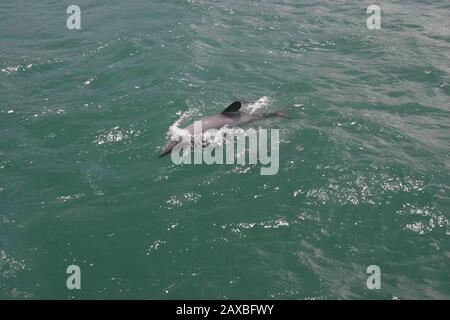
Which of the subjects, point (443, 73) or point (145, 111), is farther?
point (443, 73)

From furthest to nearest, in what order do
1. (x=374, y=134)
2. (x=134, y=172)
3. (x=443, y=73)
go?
(x=443, y=73), (x=374, y=134), (x=134, y=172)

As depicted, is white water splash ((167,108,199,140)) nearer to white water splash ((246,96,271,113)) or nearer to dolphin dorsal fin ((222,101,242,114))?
dolphin dorsal fin ((222,101,242,114))

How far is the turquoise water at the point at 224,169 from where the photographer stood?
9617 mm

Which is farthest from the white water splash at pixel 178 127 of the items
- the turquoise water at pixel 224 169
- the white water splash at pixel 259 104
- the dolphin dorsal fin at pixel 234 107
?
the white water splash at pixel 259 104

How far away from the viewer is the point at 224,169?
1266 cm

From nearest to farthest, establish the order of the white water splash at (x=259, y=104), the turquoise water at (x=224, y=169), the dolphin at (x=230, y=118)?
the turquoise water at (x=224, y=169)
the dolphin at (x=230, y=118)
the white water splash at (x=259, y=104)

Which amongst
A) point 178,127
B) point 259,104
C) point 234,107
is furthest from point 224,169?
point 259,104

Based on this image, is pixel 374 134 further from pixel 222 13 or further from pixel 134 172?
pixel 222 13

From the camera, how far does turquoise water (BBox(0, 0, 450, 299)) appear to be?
962 centimetres

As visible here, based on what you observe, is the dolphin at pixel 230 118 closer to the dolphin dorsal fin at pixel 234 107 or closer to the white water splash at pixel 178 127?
the dolphin dorsal fin at pixel 234 107

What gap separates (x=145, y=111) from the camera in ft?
50.9

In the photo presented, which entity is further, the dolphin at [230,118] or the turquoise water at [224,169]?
the dolphin at [230,118]

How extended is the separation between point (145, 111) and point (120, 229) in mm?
5833
